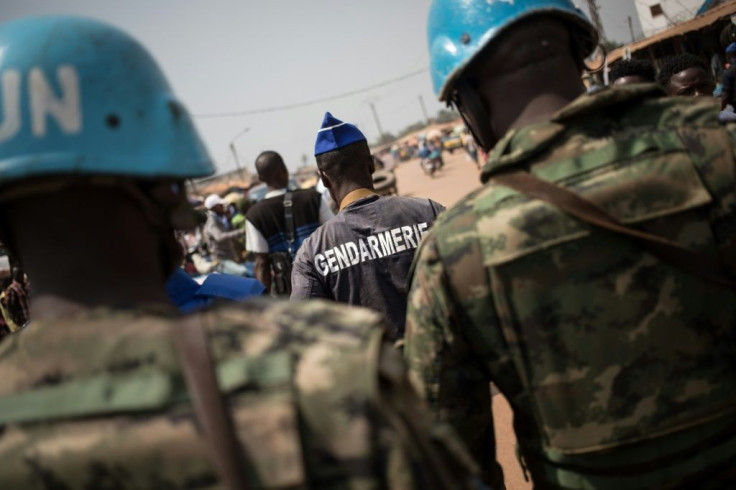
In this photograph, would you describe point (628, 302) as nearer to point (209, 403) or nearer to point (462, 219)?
point (462, 219)

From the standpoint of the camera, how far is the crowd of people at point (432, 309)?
862 mm

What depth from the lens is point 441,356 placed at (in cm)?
150

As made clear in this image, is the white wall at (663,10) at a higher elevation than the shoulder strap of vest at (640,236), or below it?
higher

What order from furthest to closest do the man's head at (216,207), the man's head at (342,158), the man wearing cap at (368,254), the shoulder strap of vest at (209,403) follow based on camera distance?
the man's head at (216,207) → the man's head at (342,158) → the man wearing cap at (368,254) → the shoulder strap of vest at (209,403)

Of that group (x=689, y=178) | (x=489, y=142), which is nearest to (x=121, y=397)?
(x=489, y=142)

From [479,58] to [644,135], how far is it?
55 cm

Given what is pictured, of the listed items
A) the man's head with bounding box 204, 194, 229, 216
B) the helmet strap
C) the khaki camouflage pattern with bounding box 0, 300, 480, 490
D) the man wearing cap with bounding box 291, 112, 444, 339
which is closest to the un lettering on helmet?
the khaki camouflage pattern with bounding box 0, 300, 480, 490

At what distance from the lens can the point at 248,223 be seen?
4770mm

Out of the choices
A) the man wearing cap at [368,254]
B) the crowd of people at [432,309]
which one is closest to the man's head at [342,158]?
the man wearing cap at [368,254]

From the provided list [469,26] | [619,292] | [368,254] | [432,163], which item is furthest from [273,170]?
[432,163]

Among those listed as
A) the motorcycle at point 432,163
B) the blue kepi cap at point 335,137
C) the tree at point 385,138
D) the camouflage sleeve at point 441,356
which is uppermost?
the tree at point 385,138

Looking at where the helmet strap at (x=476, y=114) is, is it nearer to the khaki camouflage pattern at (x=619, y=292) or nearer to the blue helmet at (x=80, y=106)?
the khaki camouflage pattern at (x=619, y=292)

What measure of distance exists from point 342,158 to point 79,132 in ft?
6.69

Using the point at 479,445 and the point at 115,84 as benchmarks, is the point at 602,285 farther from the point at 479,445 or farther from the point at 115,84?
the point at 115,84
